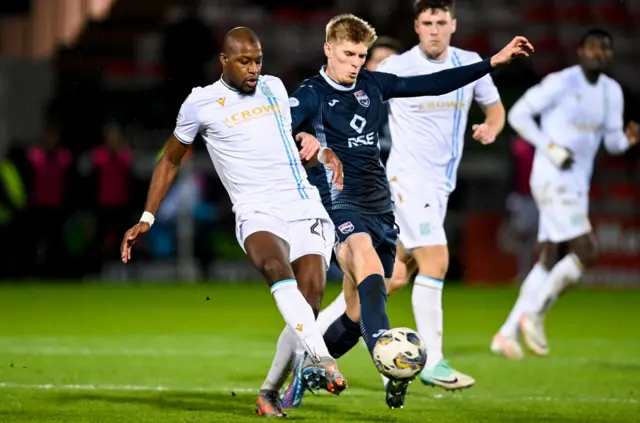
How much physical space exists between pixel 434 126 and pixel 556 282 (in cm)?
262

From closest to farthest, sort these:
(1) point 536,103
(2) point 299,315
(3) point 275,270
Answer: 1. (2) point 299,315
2. (3) point 275,270
3. (1) point 536,103

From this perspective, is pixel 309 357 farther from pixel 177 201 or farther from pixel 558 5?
pixel 558 5

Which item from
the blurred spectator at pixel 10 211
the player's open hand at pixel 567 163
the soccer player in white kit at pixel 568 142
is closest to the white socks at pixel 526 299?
the soccer player in white kit at pixel 568 142

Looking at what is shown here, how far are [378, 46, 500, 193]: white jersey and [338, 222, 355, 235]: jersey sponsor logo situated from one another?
172 cm

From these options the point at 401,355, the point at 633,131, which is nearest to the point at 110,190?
the point at 633,131

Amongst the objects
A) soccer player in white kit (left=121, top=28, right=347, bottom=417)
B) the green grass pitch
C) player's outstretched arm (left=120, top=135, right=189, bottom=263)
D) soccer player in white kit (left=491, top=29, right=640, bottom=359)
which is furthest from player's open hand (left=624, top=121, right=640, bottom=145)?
player's outstretched arm (left=120, top=135, right=189, bottom=263)

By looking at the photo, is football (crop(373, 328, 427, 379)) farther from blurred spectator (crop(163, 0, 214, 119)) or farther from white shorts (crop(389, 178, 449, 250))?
blurred spectator (crop(163, 0, 214, 119))

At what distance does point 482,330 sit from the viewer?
13.1m

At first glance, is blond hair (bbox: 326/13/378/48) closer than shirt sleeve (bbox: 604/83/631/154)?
Yes

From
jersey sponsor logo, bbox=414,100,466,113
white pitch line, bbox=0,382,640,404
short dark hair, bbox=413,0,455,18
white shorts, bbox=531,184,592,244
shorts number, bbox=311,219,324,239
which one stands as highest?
short dark hair, bbox=413,0,455,18

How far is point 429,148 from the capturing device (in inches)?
361

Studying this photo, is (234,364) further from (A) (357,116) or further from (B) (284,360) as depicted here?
(A) (357,116)

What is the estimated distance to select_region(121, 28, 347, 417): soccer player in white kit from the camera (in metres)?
7.14

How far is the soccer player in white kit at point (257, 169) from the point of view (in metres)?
7.14
